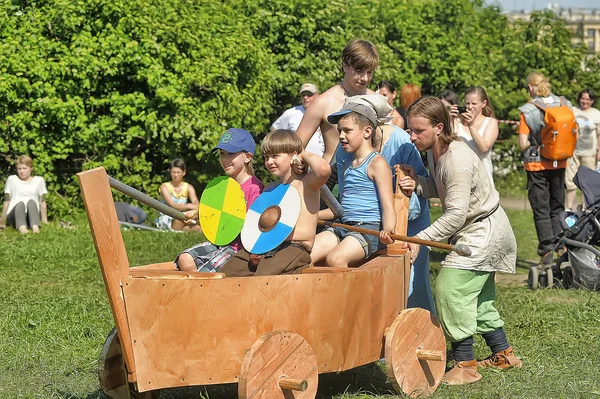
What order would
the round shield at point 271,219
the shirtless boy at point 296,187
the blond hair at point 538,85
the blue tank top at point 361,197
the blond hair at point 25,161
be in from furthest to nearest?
the blond hair at point 25,161 → the blond hair at point 538,85 → the blue tank top at point 361,197 → the shirtless boy at point 296,187 → the round shield at point 271,219

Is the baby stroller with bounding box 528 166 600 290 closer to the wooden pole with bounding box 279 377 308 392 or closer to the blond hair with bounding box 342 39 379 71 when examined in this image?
the blond hair with bounding box 342 39 379 71

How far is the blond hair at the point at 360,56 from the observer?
6180 millimetres

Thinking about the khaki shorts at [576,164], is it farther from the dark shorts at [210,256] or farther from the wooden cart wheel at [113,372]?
the wooden cart wheel at [113,372]

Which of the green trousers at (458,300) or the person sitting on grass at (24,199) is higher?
the green trousers at (458,300)

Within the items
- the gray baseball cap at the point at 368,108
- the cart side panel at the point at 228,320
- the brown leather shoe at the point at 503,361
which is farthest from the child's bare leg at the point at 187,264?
the brown leather shoe at the point at 503,361

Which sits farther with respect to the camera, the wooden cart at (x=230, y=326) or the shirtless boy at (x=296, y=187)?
the shirtless boy at (x=296, y=187)

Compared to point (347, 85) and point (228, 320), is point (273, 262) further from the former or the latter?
point (347, 85)

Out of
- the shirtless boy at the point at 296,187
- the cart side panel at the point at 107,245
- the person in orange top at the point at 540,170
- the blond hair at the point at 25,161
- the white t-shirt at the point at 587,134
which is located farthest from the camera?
the white t-shirt at the point at 587,134

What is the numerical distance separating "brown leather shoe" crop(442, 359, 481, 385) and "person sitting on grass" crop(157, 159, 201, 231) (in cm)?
679

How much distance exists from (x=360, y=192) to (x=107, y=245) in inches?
71.4

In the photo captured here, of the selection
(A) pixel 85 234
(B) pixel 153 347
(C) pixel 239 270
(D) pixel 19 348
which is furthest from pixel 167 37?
(B) pixel 153 347

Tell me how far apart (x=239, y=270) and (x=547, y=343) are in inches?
93.3

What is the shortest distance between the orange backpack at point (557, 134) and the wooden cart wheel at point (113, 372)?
570 centimetres

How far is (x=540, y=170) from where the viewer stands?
983 cm
